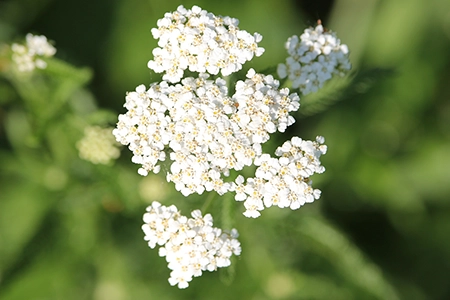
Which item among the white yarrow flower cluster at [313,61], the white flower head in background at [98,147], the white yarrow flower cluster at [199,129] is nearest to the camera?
the white yarrow flower cluster at [199,129]

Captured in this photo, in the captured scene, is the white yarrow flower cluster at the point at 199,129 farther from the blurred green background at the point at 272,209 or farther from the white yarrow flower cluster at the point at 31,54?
the white yarrow flower cluster at the point at 31,54

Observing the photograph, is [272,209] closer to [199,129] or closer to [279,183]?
[279,183]

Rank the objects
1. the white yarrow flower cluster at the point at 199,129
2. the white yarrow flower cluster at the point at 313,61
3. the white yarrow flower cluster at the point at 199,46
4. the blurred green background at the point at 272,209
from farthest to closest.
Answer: the blurred green background at the point at 272,209, the white yarrow flower cluster at the point at 313,61, the white yarrow flower cluster at the point at 199,46, the white yarrow flower cluster at the point at 199,129

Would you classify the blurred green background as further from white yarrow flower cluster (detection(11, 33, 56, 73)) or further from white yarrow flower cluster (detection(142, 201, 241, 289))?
white yarrow flower cluster (detection(142, 201, 241, 289))

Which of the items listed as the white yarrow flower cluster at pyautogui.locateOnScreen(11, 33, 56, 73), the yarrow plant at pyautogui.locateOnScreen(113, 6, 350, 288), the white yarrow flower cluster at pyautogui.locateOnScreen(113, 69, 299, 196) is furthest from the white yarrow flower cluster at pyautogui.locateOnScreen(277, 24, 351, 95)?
the white yarrow flower cluster at pyautogui.locateOnScreen(11, 33, 56, 73)

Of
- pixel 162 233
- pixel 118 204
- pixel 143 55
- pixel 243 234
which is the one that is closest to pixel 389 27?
pixel 143 55

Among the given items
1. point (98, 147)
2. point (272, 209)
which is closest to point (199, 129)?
point (98, 147)

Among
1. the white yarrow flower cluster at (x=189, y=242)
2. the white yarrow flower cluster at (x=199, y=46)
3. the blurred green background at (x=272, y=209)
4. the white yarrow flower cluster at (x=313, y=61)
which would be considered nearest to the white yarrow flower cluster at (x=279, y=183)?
the white yarrow flower cluster at (x=189, y=242)
